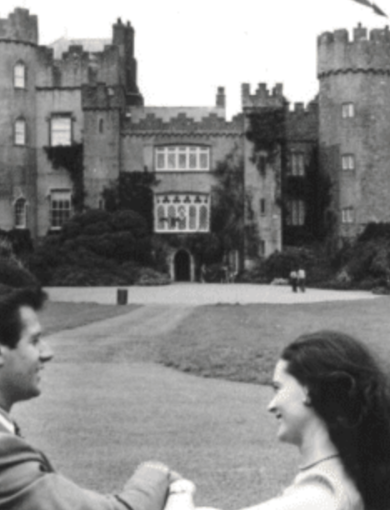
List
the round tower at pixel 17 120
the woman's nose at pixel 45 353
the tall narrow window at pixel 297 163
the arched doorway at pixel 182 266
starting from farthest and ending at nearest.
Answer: the tall narrow window at pixel 297 163 → the round tower at pixel 17 120 → the arched doorway at pixel 182 266 → the woman's nose at pixel 45 353

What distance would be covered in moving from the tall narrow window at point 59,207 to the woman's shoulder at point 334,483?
4973 centimetres

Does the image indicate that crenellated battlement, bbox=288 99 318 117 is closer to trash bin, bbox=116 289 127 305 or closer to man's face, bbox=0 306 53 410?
trash bin, bbox=116 289 127 305

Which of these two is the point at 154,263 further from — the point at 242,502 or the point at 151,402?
the point at 242,502

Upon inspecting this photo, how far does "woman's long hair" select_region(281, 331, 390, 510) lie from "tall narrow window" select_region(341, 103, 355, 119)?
50103 millimetres

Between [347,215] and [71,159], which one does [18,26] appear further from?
[347,215]

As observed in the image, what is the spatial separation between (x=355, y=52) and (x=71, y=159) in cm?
1329

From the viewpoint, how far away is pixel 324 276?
4741 cm

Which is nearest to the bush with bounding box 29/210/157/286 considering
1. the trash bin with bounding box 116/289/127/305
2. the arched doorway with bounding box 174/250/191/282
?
the arched doorway with bounding box 174/250/191/282

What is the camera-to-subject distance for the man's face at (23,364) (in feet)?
10.8

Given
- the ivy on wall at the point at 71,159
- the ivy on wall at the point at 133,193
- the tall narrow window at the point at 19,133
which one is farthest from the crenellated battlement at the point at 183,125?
the tall narrow window at the point at 19,133

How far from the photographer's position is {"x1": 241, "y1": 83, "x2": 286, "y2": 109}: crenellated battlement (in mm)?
52938

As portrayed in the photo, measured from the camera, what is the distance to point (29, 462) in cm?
285

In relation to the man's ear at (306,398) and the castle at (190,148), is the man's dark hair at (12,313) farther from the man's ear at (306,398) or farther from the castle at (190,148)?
the castle at (190,148)

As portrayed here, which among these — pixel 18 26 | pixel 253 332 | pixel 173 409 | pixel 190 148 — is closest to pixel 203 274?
pixel 190 148
